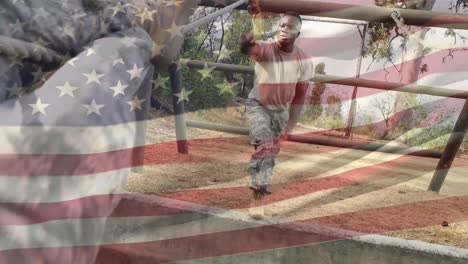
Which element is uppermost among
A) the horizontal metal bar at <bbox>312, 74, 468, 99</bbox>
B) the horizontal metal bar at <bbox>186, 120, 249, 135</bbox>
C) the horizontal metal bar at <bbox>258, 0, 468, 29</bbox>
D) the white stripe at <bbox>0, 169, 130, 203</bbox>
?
the horizontal metal bar at <bbox>258, 0, 468, 29</bbox>

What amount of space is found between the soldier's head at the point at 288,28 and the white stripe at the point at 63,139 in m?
1.08

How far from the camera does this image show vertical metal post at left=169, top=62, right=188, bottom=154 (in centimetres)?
401

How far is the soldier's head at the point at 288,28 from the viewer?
2.94 meters

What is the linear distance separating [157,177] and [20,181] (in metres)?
1.98

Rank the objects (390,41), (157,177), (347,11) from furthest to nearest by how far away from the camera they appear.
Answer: (390,41), (157,177), (347,11)

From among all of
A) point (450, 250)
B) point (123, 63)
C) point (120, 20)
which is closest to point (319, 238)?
point (450, 250)

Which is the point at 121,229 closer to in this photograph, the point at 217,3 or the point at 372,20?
the point at 217,3

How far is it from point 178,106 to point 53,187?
2298mm

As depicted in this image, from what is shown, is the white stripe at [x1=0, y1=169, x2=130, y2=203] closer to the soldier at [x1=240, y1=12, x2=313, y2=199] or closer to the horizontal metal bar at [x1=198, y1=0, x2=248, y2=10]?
the soldier at [x1=240, y1=12, x2=313, y2=199]

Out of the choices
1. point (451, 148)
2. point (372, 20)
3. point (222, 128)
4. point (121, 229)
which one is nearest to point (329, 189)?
point (451, 148)

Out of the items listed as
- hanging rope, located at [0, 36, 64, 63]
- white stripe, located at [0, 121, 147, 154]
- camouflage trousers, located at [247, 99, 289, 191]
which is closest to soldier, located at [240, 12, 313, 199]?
camouflage trousers, located at [247, 99, 289, 191]

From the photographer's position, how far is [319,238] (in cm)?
239

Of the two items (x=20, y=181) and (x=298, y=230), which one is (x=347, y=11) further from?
(x=20, y=181)

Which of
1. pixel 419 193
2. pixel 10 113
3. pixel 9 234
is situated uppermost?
pixel 10 113
